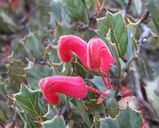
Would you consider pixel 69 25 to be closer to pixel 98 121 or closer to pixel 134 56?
pixel 134 56

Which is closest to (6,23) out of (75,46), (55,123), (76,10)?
(76,10)

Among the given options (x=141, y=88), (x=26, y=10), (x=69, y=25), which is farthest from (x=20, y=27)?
(x=141, y=88)

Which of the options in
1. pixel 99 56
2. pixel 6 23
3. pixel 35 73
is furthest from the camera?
pixel 6 23

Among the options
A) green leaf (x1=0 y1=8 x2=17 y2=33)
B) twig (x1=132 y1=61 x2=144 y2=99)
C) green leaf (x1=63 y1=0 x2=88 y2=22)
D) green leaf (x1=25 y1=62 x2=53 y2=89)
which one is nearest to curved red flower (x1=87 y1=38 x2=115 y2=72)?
green leaf (x1=25 y1=62 x2=53 y2=89)

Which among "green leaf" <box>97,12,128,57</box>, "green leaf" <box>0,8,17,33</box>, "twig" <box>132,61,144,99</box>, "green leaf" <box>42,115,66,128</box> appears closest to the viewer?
"green leaf" <box>42,115,66,128</box>

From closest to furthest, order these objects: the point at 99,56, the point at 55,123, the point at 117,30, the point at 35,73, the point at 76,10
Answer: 1. the point at 55,123
2. the point at 99,56
3. the point at 117,30
4. the point at 35,73
5. the point at 76,10

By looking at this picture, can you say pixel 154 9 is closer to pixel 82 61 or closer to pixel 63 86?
pixel 82 61

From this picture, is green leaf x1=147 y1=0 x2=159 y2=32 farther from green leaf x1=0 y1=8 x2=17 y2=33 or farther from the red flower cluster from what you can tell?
green leaf x1=0 y1=8 x2=17 y2=33
